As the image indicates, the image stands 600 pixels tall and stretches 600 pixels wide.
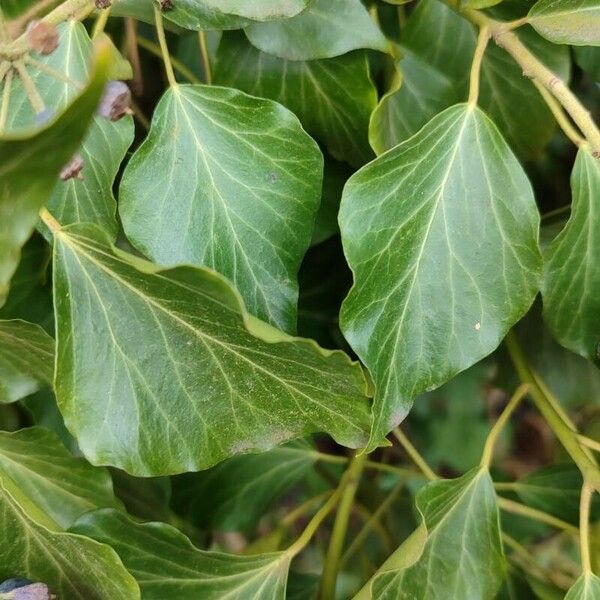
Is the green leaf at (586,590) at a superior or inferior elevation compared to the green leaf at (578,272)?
inferior

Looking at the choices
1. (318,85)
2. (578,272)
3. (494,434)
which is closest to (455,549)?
(494,434)

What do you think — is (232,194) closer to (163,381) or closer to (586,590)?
(163,381)

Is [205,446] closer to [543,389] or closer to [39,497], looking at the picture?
[39,497]

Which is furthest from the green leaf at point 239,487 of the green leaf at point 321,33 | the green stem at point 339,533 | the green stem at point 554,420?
the green leaf at point 321,33

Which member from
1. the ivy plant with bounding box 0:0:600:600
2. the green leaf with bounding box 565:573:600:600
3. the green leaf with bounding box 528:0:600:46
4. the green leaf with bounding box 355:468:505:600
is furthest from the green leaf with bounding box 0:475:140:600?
the green leaf with bounding box 528:0:600:46

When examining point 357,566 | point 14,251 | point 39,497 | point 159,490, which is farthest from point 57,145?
point 357,566

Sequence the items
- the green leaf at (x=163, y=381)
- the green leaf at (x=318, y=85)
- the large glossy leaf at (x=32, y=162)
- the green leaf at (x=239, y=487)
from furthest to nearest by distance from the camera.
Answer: the green leaf at (x=239, y=487)
the green leaf at (x=318, y=85)
the green leaf at (x=163, y=381)
the large glossy leaf at (x=32, y=162)

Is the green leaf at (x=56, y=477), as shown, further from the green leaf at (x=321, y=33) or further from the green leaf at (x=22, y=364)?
the green leaf at (x=321, y=33)
